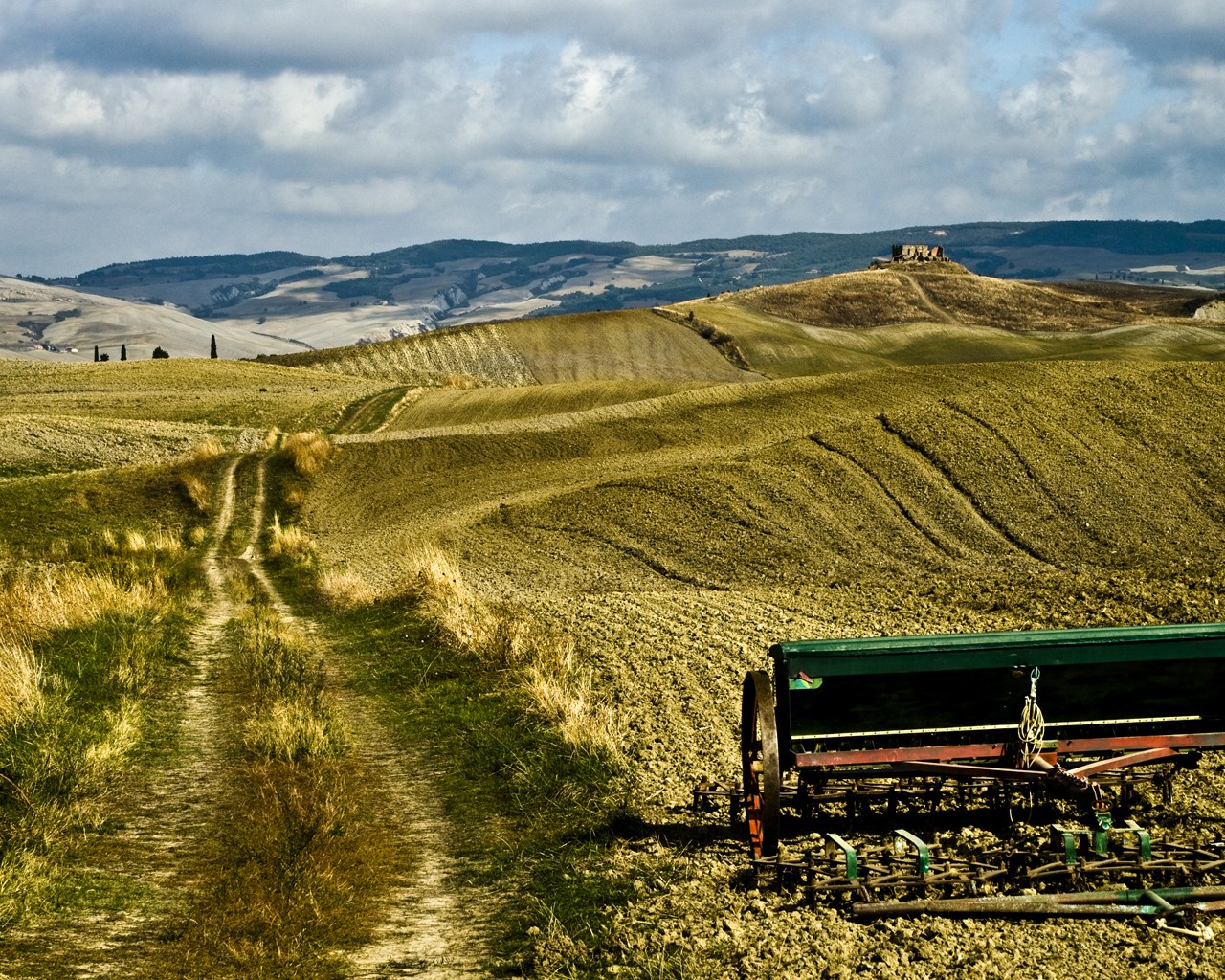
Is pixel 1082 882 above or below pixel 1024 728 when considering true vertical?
below

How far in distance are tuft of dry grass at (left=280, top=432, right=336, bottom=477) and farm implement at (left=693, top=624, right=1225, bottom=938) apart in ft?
119

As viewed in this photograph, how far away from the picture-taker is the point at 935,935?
22.2 feet

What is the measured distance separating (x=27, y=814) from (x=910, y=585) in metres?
12.4

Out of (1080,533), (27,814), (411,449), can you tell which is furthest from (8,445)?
(27,814)

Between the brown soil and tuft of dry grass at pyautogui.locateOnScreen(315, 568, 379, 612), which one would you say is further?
tuft of dry grass at pyautogui.locateOnScreen(315, 568, 379, 612)

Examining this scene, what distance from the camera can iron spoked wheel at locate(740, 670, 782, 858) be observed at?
758 cm

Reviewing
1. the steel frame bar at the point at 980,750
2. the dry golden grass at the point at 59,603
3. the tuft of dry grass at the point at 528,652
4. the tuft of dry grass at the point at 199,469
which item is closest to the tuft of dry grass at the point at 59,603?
the dry golden grass at the point at 59,603

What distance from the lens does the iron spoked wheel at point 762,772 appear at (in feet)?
24.9

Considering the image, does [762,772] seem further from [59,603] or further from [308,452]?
[308,452]

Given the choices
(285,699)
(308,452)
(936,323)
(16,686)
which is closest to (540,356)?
(936,323)

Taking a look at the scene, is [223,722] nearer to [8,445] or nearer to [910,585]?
[910,585]

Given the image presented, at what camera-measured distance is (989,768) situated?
8.00 meters

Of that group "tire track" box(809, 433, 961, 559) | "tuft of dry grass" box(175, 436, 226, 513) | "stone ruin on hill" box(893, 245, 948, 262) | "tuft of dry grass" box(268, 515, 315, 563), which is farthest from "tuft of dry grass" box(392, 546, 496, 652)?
"stone ruin on hill" box(893, 245, 948, 262)

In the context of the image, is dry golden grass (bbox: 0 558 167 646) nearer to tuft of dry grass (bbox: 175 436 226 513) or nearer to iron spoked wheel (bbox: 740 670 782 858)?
iron spoked wheel (bbox: 740 670 782 858)
